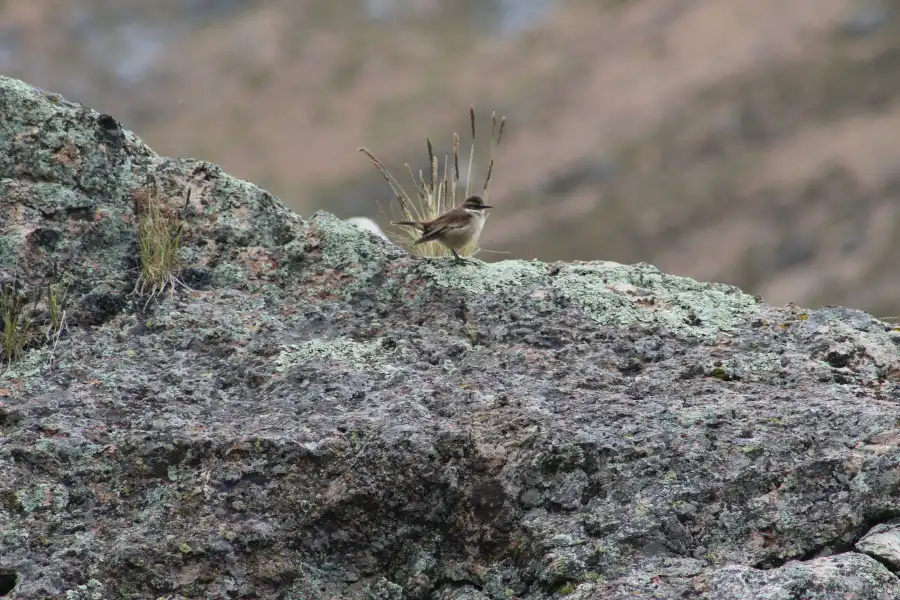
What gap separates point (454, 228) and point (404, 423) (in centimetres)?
220

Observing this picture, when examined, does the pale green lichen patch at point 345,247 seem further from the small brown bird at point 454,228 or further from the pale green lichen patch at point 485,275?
the small brown bird at point 454,228

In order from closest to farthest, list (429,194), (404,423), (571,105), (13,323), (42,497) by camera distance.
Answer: (42,497) < (404,423) < (13,323) < (429,194) < (571,105)

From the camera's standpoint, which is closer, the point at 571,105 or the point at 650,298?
the point at 650,298

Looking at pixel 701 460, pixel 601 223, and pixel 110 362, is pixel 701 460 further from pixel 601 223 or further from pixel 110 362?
pixel 601 223

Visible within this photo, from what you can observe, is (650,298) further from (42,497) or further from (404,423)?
(42,497)

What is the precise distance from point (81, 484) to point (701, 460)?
2307 mm

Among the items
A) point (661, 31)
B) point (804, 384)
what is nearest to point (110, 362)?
point (804, 384)

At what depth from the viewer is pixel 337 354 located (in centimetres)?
486

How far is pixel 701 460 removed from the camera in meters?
4.14

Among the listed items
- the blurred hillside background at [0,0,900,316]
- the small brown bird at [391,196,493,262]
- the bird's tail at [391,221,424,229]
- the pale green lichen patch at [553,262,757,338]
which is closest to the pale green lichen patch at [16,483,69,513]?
the pale green lichen patch at [553,262,757,338]

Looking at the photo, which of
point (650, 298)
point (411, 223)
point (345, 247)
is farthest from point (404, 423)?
point (411, 223)

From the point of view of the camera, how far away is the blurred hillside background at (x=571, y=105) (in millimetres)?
63750

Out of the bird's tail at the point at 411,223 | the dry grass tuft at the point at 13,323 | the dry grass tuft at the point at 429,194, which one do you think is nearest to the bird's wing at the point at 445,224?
the bird's tail at the point at 411,223

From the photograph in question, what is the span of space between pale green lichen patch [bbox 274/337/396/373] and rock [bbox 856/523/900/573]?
1979mm
